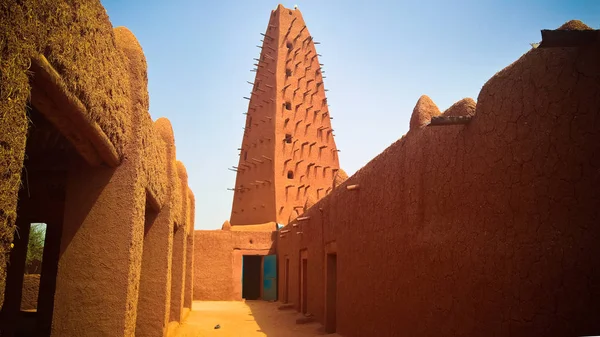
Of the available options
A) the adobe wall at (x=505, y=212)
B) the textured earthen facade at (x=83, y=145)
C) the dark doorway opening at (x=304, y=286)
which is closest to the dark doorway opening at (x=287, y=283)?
the dark doorway opening at (x=304, y=286)

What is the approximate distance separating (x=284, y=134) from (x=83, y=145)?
75.5 feet

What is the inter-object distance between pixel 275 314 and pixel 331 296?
4.96 m

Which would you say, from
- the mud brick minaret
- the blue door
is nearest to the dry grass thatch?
the blue door

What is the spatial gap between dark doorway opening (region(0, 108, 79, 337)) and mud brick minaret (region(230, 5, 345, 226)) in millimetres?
15169

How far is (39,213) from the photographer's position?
31.2ft

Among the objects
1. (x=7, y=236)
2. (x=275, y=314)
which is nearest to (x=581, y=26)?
(x=7, y=236)

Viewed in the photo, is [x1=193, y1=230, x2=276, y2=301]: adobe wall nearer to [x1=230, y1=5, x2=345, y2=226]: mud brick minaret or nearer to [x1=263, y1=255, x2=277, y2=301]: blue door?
[x1=263, y1=255, x2=277, y2=301]: blue door

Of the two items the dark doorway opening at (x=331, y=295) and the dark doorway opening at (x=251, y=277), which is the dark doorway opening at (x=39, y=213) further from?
the dark doorway opening at (x=251, y=277)

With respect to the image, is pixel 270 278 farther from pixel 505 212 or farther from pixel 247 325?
pixel 505 212

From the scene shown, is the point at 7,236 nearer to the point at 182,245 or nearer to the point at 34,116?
the point at 34,116

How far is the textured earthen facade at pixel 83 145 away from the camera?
2934mm

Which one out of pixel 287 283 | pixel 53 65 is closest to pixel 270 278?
→ pixel 287 283

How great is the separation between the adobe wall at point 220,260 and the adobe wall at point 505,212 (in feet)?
51.1

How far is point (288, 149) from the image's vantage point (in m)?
27.4
